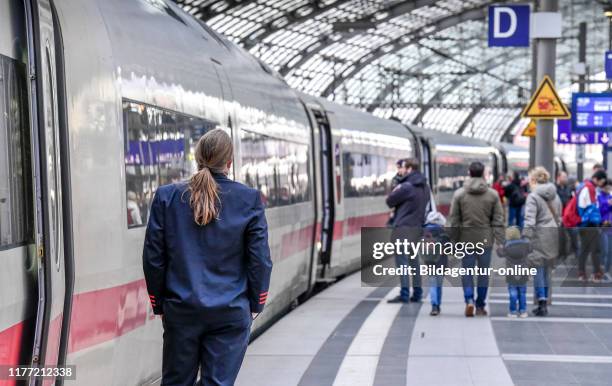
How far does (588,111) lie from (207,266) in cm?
2047

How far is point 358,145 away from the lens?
74.8 feet

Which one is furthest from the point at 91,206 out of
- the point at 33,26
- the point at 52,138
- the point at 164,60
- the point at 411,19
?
the point at 411,19

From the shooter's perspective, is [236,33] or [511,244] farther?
[236,33]

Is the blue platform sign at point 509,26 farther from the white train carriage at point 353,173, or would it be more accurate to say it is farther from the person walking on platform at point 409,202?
the person walking on platform at point 409,202

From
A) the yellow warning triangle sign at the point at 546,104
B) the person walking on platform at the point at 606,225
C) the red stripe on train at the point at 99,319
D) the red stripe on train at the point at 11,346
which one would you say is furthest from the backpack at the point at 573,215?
the red stripe on train at the point at 11,346

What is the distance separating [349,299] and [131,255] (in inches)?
376

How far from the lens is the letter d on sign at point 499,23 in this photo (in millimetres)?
18016

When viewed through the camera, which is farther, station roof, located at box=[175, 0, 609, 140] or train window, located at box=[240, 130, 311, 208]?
station roof, located at box=[175, 0, 609, 140]

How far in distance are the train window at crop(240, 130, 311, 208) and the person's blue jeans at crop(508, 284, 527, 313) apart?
8.72 feet

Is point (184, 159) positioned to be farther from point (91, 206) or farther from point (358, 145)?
point (358, 145)

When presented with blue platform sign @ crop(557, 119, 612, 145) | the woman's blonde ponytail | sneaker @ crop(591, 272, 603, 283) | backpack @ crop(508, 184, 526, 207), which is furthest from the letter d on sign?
blue platform sign @ crop(557, 119, 612, 145)

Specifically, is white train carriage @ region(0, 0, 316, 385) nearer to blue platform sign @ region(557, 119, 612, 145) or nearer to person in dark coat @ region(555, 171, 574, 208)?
person in dark coat @ region(555, 171, 574, 208)

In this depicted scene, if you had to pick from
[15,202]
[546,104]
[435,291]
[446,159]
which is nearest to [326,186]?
[546,104]

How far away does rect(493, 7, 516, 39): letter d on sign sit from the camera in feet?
59.1
